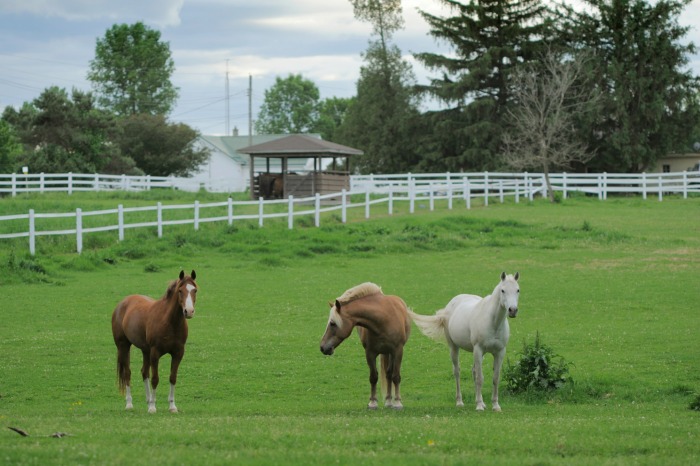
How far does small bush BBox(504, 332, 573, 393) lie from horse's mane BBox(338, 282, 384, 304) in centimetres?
252

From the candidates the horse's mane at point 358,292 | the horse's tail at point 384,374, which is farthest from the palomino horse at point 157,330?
the horse's tail at point 384,374

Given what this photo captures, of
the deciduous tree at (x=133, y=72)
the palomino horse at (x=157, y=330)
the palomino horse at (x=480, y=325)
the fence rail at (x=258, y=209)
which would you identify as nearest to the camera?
the palomino horse at (x=480, y=325)

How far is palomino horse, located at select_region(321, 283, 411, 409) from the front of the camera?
35.1 feet

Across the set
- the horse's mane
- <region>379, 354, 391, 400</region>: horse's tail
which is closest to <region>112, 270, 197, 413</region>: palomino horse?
the horse's mane

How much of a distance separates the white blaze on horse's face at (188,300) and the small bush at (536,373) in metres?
4.61

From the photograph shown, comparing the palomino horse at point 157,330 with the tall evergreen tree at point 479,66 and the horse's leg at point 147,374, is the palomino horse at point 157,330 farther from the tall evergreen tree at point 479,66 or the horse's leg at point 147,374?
the tall evergreen tree at point 479,66

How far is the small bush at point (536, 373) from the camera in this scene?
12.3m

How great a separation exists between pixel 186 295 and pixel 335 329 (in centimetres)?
172

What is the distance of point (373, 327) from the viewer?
10.9 m

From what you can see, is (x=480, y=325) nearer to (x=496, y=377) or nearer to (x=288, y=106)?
(x=496, y=377)

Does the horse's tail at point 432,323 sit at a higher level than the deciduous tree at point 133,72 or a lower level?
lower

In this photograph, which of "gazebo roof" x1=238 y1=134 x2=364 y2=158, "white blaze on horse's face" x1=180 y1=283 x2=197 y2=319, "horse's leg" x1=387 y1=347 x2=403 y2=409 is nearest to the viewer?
"white blaze on horse's face" x1=180 y1=283 x2=197 y2=319

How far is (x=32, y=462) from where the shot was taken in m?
6.97

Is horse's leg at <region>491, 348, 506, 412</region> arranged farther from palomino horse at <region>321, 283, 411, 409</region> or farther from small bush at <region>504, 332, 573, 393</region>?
small bush at <region>504, 332, 573, 393</region>
